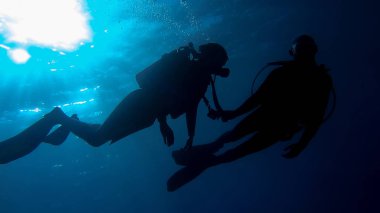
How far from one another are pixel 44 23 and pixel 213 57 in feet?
40.3

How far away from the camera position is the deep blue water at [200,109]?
1848 cm

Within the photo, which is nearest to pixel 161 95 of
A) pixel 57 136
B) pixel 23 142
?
pixel 57 136

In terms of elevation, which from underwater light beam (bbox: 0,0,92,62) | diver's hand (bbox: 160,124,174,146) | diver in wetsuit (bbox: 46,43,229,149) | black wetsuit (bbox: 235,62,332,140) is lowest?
black wetsuit (bbox: 235,62,332,140)

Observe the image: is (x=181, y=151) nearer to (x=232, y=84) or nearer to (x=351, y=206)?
(x=232, y=84)

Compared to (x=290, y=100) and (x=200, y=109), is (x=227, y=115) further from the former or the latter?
(x=200, y=109)

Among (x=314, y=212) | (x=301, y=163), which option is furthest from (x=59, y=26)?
(x=301, y=163)

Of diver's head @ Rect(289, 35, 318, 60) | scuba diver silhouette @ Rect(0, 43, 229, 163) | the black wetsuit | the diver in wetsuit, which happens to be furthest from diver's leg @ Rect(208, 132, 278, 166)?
diver's head @ Rect(289, 35, 318, 60)

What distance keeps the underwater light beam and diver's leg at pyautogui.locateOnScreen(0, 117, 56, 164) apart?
10.0 metres

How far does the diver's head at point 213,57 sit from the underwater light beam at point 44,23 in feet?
34.0

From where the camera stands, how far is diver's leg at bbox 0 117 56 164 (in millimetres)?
4527

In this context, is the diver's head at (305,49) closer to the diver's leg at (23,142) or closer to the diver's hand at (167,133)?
the diver's hand at (167,133)

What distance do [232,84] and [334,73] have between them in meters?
12.2

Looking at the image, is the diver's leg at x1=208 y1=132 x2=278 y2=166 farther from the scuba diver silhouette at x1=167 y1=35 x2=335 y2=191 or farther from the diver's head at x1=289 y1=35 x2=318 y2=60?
the diver's head at x1=289 y1=35 x2=318 y2=60

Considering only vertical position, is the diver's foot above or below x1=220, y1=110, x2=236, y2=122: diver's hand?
above
